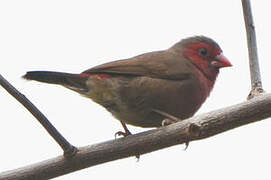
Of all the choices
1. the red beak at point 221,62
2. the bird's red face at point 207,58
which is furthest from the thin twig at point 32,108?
the red beak at point 221,62

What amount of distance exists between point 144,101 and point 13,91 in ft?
6.17

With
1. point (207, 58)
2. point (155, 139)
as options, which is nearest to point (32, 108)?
point (155, 139)

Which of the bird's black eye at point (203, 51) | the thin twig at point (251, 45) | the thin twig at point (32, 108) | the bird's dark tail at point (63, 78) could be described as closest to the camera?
the thin twig at point (32, 108)

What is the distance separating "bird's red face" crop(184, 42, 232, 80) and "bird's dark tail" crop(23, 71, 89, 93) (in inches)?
61.2

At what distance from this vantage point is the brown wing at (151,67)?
4949 mm

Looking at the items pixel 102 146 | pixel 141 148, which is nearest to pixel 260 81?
A: pixel 141 148

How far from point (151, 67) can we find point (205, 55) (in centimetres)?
112

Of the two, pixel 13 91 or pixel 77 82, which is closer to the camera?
pixel 13 91

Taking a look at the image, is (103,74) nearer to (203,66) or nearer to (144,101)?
(144,101)

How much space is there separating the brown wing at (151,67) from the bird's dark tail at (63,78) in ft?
0.51

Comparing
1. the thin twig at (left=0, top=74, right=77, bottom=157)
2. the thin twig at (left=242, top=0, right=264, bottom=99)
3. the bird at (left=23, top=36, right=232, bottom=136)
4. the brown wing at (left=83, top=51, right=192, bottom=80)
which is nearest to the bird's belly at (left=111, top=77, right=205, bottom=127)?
the bird at (left=23, top=36, right=232, bottom=136)

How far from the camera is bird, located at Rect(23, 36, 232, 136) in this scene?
189 inches

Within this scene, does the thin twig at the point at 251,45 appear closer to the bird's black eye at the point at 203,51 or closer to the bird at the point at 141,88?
the bird at the point at 141,88

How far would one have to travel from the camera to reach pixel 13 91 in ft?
10.3
